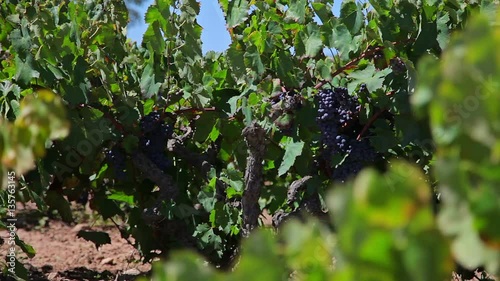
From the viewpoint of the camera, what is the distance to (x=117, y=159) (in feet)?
10.8

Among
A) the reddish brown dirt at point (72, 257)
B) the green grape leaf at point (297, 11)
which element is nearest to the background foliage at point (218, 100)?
the green grape leaf at point (297, 11)

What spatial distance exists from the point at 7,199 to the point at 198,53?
38.9 inches

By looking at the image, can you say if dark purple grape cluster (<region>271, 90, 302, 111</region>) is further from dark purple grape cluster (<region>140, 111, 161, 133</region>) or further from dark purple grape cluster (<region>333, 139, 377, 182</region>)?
dark purple grape cluster (<region>140, 111, 161, 133</region>)

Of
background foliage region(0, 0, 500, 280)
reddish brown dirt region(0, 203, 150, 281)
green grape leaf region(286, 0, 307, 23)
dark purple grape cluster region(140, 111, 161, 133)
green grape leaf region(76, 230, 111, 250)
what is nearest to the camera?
background foliage region(0, 0, 500, 280)

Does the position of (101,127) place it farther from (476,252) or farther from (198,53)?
(476,252)

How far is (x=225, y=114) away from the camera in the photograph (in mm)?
3137

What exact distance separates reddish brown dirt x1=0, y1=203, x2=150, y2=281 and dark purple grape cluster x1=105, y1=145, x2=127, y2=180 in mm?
625

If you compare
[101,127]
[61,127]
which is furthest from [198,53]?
[61,127]

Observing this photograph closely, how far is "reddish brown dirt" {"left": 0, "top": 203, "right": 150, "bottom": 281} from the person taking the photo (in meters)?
4.31

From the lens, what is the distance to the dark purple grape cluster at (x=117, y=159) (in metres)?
3.28

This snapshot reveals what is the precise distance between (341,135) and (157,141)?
34.0 inches

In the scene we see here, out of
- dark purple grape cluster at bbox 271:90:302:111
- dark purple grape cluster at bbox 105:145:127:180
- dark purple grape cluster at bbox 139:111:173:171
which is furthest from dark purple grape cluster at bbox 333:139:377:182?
dark purple grape cluster at bbox 105:145:127:180

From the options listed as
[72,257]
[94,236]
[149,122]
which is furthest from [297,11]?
[72,257]

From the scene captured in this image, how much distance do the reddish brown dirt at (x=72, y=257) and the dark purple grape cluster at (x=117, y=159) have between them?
24.6 inches
